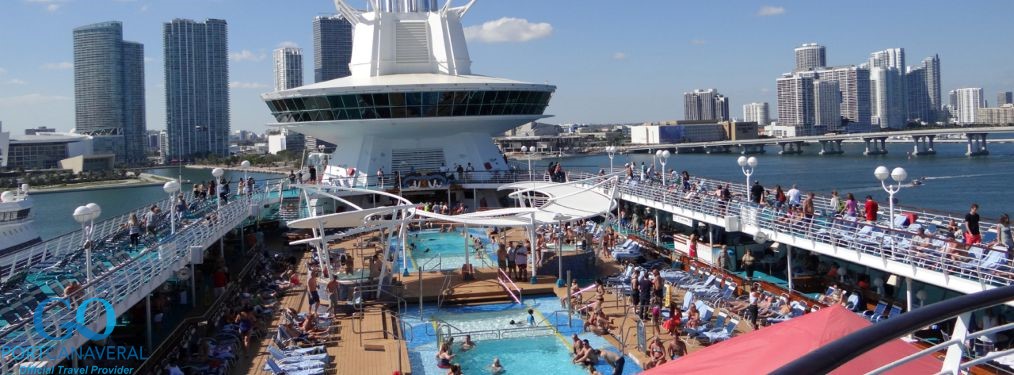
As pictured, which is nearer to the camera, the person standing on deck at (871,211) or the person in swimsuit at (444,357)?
the person in swimsuit at (444,357)

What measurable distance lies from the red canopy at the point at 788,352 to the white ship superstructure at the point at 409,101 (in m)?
28.4

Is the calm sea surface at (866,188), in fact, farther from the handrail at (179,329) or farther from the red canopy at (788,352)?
the red canopy at (788,352)

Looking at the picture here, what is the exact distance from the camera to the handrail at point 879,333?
7.31 feet

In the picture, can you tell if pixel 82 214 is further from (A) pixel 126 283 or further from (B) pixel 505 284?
(B) pixel 505 284

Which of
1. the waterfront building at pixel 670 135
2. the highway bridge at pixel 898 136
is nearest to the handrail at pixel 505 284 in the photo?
the highway bridge at pixel 898 136

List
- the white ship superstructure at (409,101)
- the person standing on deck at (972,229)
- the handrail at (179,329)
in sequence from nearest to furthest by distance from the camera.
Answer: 1. the handrail at (179,329)
2. the person standing on deck at (972,229)
3. the white ship superstructure at (409,101)

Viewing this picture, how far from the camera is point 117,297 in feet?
41.3

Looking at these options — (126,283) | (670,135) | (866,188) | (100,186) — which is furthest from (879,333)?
(670,135)

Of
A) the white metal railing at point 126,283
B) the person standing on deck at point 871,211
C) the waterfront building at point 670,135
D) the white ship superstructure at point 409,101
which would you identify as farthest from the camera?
the waterfront building at point 670,135

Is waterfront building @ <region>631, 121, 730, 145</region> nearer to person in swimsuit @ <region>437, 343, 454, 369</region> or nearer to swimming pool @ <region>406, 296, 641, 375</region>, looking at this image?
swimming pool @ <region>406, 296, 641, 375</region>

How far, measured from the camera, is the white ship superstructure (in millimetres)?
33531

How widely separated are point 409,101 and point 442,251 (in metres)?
9.88

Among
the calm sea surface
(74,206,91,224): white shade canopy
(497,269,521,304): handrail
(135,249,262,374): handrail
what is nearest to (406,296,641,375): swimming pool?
(497,269,521,304): handrail

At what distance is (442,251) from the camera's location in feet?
83.4
